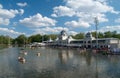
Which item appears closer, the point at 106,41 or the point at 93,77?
the point at 93,77

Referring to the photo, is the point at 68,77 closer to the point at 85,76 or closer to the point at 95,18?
the point at 85,76

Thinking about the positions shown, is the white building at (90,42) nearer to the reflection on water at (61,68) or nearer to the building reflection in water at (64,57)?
the building reflection in water at (64,57)

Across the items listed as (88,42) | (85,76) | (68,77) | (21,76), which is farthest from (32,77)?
(88,42)

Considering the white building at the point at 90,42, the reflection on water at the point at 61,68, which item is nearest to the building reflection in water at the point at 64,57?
the reflection on water at the point at 61,68

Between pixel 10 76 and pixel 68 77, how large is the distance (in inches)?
425

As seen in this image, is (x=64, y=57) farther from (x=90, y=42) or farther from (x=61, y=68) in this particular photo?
(x=90, y=42)

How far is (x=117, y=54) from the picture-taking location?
8044 centimetres

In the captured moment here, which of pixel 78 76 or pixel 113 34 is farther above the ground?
pixel 113 34

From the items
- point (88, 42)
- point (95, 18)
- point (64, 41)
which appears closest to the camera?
point (95, 18)

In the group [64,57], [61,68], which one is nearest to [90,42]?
[64,57]

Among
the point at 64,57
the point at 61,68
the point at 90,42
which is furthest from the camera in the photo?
the point at 90,42

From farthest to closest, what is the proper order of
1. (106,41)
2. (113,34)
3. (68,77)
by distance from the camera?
(113,34) → (106,41) → (68,77)

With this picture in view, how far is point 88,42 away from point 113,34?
1496 inches

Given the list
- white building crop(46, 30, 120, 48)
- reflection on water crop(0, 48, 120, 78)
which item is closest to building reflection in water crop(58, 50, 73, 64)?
reflection on water crop(0, 48, 120, 78)
